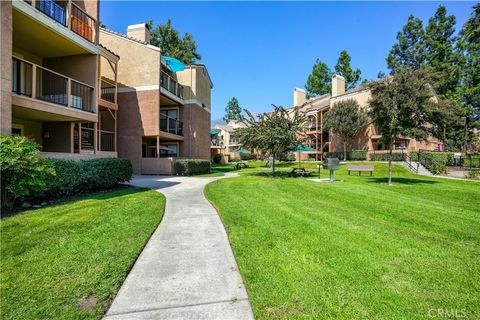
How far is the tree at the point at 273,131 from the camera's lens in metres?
17.7

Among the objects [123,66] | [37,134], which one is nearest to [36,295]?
Answer: [37,134]

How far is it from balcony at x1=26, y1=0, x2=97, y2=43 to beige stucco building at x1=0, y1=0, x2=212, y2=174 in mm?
38

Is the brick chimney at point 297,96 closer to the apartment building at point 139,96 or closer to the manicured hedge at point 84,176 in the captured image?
the apartment building at point 139,96

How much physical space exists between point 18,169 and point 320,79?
187 ft

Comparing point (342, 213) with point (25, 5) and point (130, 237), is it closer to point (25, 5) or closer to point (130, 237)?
point (130, 237)

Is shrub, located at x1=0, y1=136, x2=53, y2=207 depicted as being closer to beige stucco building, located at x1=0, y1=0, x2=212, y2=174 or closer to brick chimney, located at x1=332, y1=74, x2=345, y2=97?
beige stucco building, located at x1=0, y1=0, x2=212, y2=174

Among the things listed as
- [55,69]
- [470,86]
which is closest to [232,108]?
[470,86]

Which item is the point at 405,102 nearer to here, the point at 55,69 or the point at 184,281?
the point at 184,281

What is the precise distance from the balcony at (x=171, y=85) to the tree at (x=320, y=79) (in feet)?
130

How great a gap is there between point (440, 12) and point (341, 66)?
54.2 ft

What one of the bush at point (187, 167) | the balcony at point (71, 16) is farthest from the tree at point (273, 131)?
the balcony at point (71, 16)

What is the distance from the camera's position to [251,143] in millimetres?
18422

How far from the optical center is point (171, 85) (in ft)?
74.5

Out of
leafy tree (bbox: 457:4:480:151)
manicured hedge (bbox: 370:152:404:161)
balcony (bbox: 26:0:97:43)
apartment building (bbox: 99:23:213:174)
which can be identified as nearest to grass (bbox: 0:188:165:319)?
balcony (bbox: 26:0:97:43)
